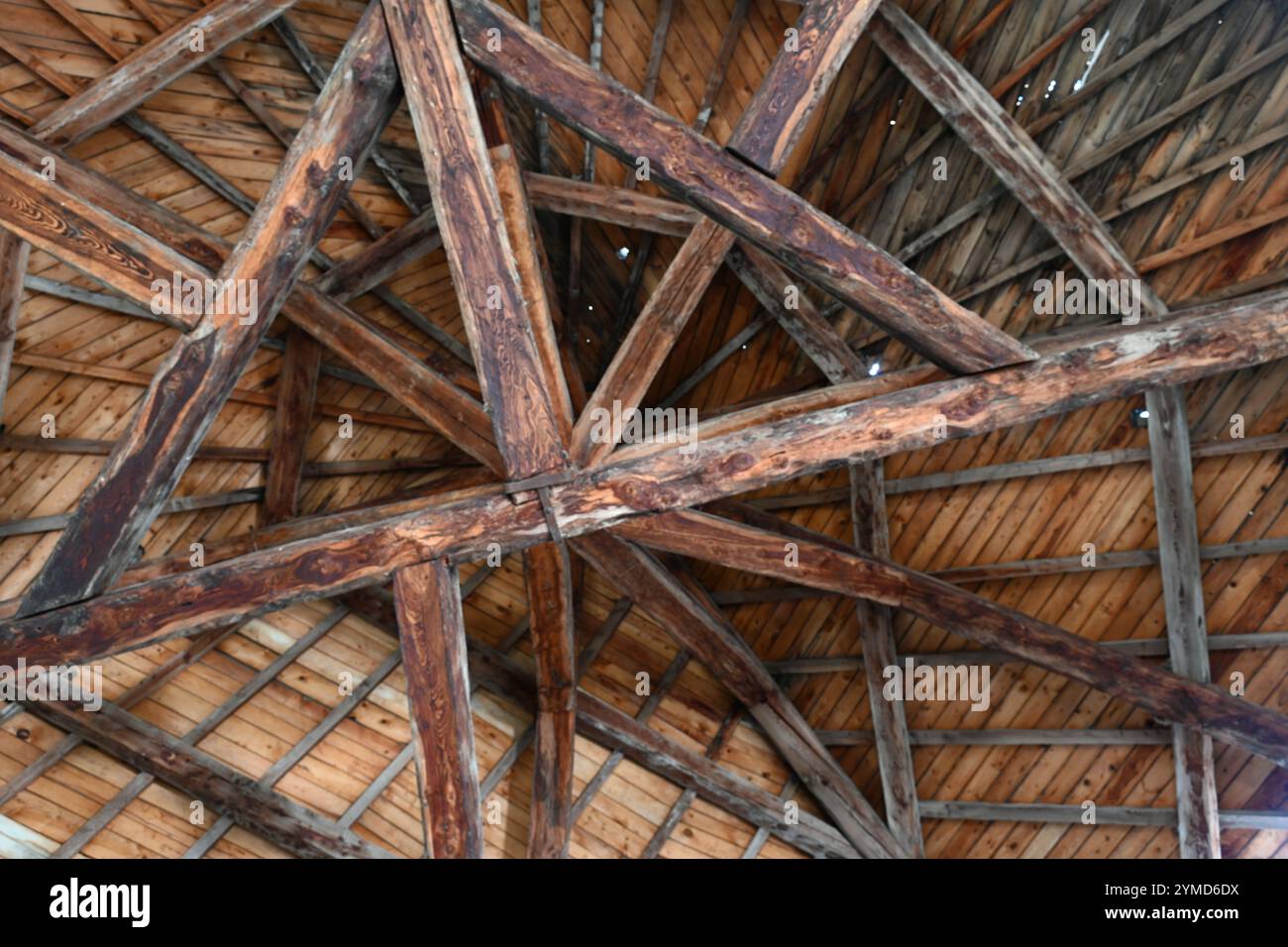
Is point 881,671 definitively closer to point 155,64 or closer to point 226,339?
point 226,339

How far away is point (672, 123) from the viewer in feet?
12.2

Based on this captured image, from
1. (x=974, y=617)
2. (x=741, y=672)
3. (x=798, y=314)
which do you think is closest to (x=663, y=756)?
(x=741, y=672)

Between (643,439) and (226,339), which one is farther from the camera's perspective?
(643,439)

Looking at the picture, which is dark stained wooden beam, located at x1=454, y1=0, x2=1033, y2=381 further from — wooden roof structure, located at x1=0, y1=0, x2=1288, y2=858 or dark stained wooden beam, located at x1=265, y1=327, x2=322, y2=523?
dark stained wooden beam, located at x1=265, y1=327, x2=322, y2=523

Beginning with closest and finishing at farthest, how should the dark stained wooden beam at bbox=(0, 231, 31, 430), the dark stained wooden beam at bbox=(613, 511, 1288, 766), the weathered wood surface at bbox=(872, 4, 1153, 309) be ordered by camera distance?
1. the dark stained wooden beam at bbox=(0, 231, 31, 430)
2. the dark stained wooden beam at bbox=(613, 511, 1288, 766)
3. the weathered wood surface at bbox=(872, 4, 1153, 309)

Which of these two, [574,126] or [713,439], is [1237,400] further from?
[574,126]

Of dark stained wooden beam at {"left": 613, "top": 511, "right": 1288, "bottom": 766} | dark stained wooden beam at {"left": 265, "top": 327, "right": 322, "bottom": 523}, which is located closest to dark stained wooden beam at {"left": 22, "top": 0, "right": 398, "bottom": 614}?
dark stained wooden beam at {"left": 613, "top": 511, "right": 1288, "bottom": 766}

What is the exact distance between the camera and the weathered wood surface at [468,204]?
3746 mm

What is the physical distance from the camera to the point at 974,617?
5648mm

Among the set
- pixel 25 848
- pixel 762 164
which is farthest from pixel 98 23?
pixel 25 848

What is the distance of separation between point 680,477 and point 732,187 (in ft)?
3.58

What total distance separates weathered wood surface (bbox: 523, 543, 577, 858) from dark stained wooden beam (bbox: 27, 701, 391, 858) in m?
0.94

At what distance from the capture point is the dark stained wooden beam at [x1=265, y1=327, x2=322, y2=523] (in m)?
6.10

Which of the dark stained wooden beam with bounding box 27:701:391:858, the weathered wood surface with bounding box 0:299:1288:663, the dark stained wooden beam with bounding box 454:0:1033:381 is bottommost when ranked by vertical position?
the dark stained wooden beam with bounding box 27:701:391:858
